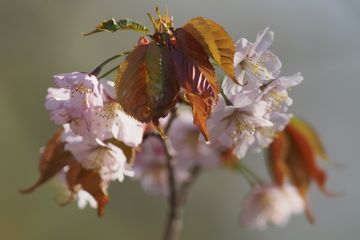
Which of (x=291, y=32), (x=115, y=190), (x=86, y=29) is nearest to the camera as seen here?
(x=115, y=190)

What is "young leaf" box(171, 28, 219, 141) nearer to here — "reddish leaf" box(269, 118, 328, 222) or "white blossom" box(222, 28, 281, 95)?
"white blossom" box(222, 28, 281, 95)

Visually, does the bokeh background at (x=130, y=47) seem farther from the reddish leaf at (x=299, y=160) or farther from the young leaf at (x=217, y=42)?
the young leaf at (x=217, y=42)

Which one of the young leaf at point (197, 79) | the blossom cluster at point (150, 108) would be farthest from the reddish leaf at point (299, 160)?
the young leaf at point (197, 79)

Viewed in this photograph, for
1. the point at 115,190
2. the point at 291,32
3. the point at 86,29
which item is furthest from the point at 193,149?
the point at 291,32

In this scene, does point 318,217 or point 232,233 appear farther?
point 318,217

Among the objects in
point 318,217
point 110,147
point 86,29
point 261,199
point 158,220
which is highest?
point 110,147

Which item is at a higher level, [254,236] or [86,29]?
Result: [86,29]

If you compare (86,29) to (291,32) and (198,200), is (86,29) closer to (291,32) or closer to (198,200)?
(198,200)
